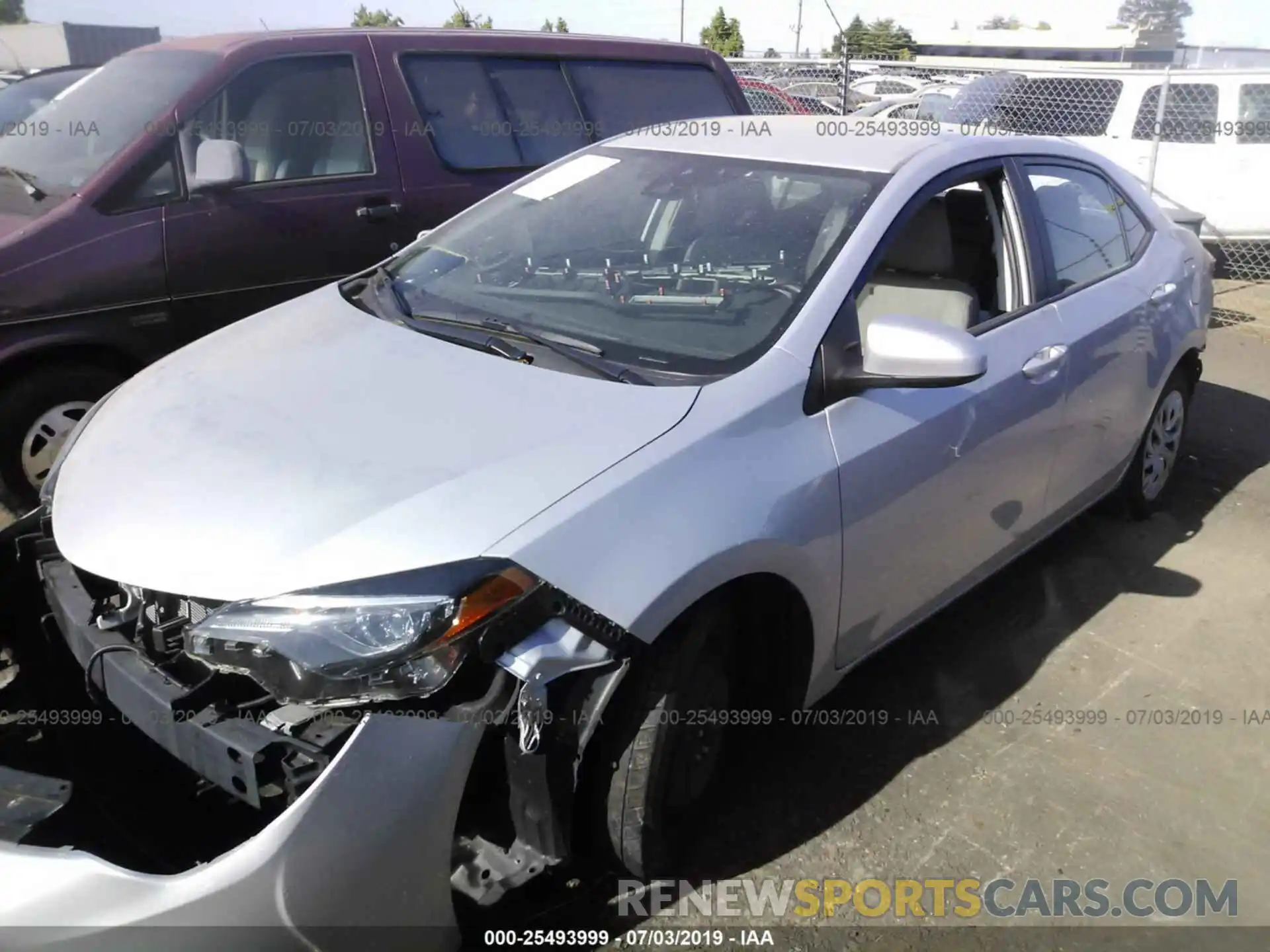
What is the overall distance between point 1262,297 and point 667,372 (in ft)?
29.4

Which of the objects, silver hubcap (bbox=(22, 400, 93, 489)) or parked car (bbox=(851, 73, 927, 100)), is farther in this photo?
parked car (bbox=(851, 73, 927, 100))

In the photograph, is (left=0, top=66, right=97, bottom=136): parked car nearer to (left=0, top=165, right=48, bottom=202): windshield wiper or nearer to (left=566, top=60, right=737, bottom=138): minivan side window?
(left=0, top=165, right=48, bottom=202): windshield wiper

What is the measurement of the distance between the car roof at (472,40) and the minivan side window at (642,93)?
0.08m

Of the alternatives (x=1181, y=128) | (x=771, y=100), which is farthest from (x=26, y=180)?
(x=771, y=100)

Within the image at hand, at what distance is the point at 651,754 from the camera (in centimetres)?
218

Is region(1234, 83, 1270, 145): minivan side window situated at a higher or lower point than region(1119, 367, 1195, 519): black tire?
higher

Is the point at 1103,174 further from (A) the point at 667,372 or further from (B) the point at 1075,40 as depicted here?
(B) the point at 1075,40

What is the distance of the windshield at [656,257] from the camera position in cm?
262

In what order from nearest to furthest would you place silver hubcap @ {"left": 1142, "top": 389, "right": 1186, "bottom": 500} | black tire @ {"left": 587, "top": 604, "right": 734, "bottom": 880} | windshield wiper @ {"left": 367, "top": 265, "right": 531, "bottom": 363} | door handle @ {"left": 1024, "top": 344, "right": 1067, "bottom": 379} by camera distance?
black tire @ {"left": 587, "top": 604, "right": 734, "bottom": 880}
windshield wiper @ {"left": 367, "top": 265, "right": 531, "bottom": 363}
door handle @ {"left": 1024, "top": 344, "right": 1067, "bottom": 379}
silver hubcap @ {"left": 1142, "top": 389, "right": 1186, "bottom": 500}

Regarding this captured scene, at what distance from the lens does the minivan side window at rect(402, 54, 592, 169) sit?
5129mm

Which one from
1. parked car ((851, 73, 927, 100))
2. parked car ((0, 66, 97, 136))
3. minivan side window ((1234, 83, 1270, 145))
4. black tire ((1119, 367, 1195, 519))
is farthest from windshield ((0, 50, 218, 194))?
parked car ((851, 73, 927, 100))

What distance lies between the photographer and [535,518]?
1970 mm

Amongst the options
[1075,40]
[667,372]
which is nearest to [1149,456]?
[667,372]

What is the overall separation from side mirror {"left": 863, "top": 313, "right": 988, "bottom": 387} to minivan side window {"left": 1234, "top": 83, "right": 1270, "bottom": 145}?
29.6 feet
